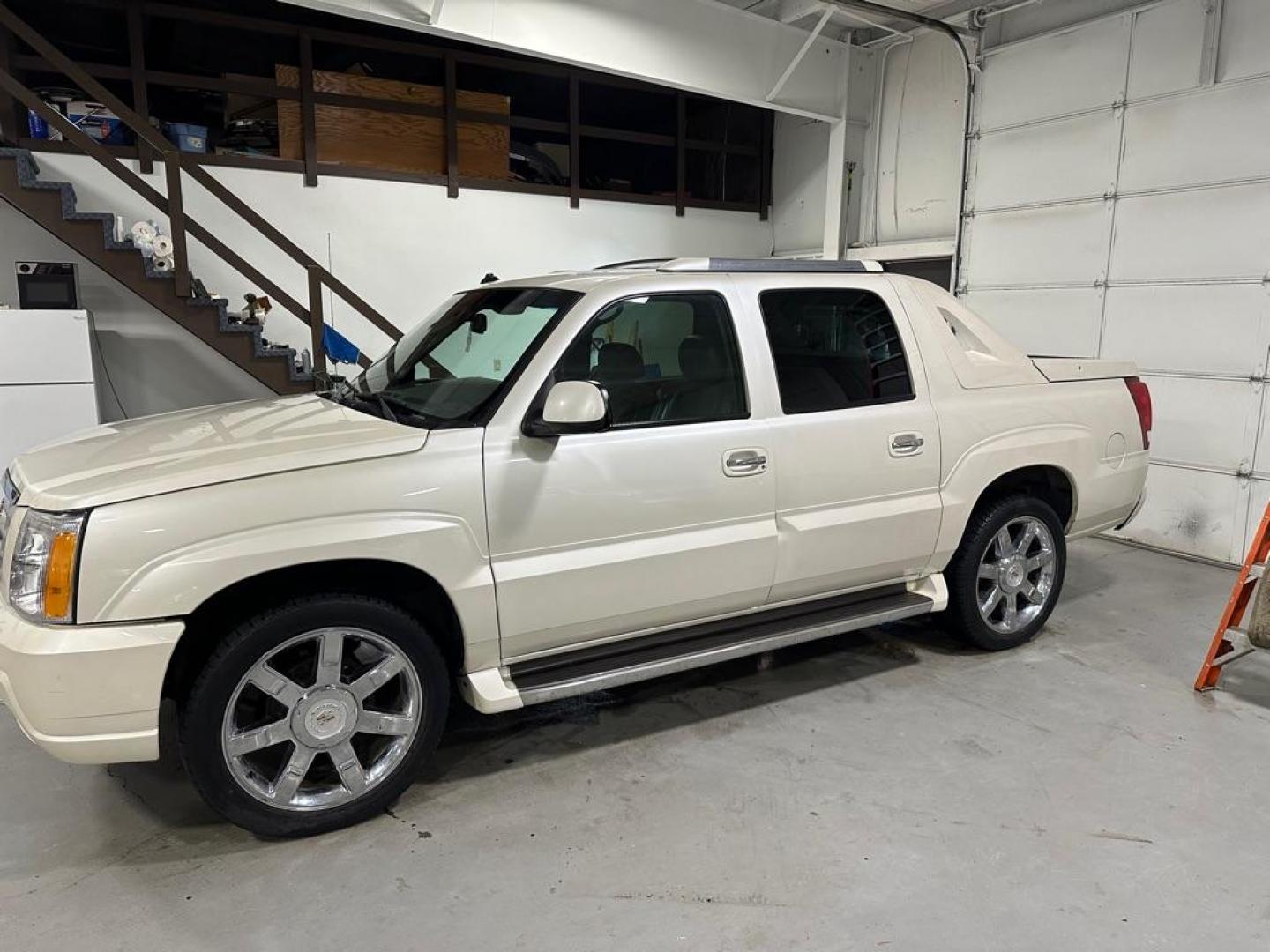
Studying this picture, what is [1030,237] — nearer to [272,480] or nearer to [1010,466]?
[1010,466]

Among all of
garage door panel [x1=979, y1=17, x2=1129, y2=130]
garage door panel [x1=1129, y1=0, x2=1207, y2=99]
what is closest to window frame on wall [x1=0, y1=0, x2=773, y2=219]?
garage door panel [x1=979, y1=17, x2=1129, y2=130]

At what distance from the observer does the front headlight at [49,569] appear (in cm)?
224

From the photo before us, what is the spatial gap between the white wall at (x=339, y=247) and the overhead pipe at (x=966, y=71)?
11.5 feet

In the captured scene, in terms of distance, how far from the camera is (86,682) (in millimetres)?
2264

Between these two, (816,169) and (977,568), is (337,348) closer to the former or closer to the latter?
(977,568)

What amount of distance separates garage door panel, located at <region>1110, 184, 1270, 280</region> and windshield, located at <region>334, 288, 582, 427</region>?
5.43 metres

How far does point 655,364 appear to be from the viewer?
3.15 meters

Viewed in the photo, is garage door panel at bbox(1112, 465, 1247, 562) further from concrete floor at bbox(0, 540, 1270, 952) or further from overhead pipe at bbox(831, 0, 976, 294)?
concrete floor at bbox(0, 540, 1270, 952)

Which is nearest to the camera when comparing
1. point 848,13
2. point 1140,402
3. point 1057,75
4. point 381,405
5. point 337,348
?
point 381,405

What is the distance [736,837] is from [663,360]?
5.45 feet

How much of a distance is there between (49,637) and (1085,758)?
3.46 m

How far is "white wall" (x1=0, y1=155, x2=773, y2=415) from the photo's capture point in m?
7.55

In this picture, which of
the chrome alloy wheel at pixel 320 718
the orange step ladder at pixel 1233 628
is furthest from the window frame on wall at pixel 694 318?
the orange step ladder at pixel 1233 628

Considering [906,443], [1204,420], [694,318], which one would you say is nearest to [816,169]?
[1204,420]
